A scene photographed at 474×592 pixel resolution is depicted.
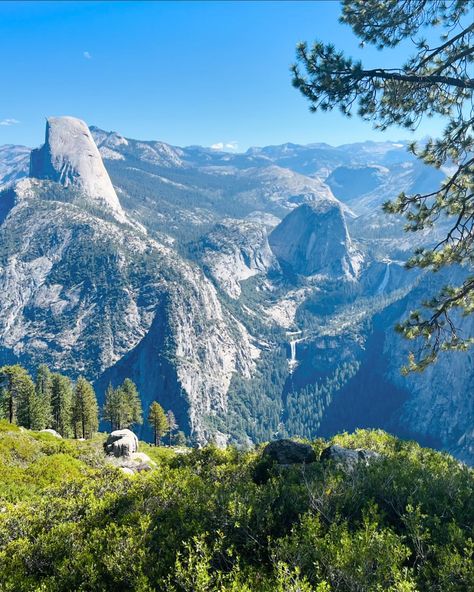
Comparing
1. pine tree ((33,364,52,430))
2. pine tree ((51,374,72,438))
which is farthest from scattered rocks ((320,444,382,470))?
pine tree ((51,374,72,438))

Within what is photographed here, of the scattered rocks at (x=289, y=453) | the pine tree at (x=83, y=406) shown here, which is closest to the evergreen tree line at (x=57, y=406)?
the pine tree at (x=83, y=406)

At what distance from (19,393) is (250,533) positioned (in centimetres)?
6181

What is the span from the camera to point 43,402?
68062 millimetres

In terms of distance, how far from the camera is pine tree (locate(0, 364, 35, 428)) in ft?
196

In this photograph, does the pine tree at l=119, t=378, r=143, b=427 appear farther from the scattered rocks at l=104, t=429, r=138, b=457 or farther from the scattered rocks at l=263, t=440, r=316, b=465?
the scattered rocks at l=263, t=440, r=316, b=465

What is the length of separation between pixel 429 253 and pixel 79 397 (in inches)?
2625

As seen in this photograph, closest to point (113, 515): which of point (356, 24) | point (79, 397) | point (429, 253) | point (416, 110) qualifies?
point (429, 253)

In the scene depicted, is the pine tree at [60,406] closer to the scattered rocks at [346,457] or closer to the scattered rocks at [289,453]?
the scattered rocks at [289,453]

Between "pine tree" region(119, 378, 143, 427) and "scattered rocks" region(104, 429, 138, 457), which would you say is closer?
"scattered rocks" region(104, 429, 138, 457)

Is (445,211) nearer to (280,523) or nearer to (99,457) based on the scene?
(280,523)

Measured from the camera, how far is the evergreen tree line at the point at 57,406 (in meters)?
61.4

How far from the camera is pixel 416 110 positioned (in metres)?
17.0

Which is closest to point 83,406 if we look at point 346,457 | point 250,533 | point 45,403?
point 45,403

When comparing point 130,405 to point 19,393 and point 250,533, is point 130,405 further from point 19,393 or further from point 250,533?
point 250,533
